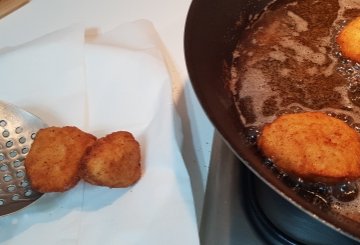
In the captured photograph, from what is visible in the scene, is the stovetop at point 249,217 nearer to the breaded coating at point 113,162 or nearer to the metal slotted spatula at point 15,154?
the breaded coating at point 113,162

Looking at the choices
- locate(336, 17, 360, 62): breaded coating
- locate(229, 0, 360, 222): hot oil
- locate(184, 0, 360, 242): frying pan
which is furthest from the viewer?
locate(336, 17, 360, 62): breaded coating

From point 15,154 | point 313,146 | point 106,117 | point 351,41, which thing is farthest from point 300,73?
point 15,154

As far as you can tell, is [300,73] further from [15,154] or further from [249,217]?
[15,154]

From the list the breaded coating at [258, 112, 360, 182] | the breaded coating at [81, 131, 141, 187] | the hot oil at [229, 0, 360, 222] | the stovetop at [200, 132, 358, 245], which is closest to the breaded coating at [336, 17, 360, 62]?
the hot oil at [229, 0, 360, 222]

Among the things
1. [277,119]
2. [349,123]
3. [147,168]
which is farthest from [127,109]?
[349,123]

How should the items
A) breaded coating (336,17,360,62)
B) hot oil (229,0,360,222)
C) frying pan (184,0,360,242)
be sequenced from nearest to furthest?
frying pan (184,0,360,242) → hot oil (229,0,360,222) → breaded coating (336,17,360,62)

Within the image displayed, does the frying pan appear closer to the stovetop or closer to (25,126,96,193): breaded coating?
the stovetop

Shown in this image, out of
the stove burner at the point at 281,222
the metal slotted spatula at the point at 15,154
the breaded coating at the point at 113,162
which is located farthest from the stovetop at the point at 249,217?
the metal slotted spatula at the point at 15,154

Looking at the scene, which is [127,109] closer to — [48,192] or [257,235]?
[48,192]
